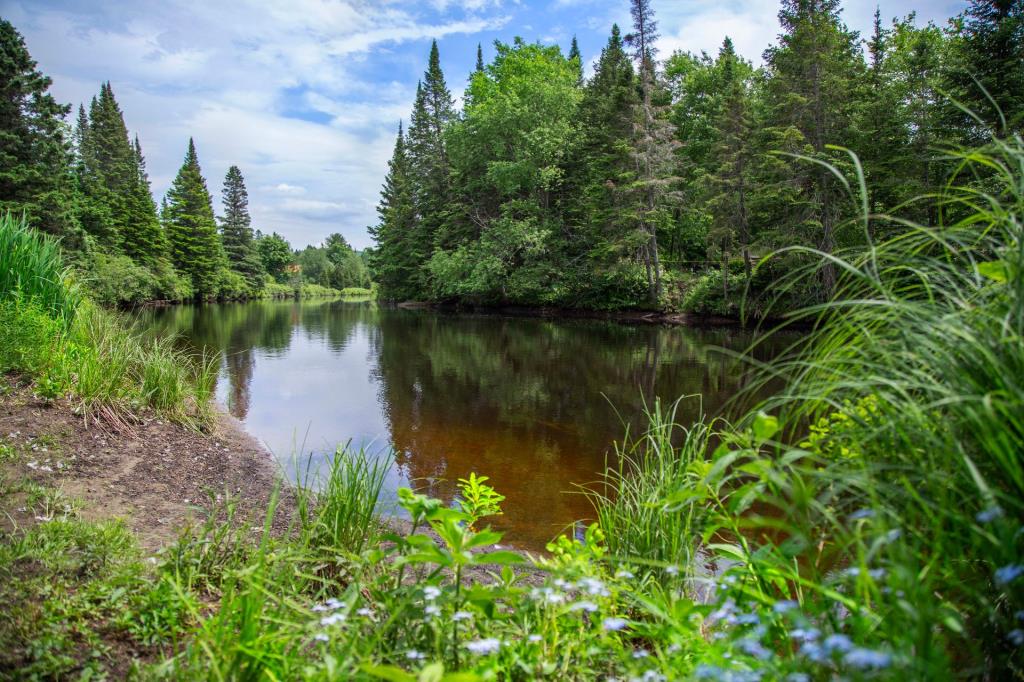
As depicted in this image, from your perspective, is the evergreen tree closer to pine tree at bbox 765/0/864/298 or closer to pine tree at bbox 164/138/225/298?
pine tree at bbox 164/138/225/298

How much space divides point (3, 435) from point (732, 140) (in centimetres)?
2199

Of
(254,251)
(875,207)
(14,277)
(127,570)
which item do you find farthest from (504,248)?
(254,251)

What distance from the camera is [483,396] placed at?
9789mm

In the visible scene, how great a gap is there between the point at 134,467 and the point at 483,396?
20.3 ft

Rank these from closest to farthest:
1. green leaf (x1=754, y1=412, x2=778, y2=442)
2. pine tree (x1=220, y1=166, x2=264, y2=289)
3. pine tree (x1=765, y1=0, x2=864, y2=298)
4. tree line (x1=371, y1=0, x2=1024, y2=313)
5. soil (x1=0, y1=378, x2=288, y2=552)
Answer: green leaf (x1=754, y1=412, x2=778, y2=442) → soil (x1=0, y1=378, x2=288, y2=552) → tree line (x1=371, y1=0, x2=1024, y2=313) → pine tree (x1=765, y1=0, x2=864, y2=298) → pine tree (x1=220, y1=166, x2=264, y2=289)

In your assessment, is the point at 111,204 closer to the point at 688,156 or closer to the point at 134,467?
the point at 688,156

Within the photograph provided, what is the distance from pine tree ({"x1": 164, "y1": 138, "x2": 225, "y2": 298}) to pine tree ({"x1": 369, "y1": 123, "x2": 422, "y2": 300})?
12.4 m

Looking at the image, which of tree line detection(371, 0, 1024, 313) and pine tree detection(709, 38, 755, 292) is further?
pine tree detection(709, 38, 755, 292)

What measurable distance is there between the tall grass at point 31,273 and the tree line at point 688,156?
1082 cm

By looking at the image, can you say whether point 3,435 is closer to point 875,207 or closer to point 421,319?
point 875,207

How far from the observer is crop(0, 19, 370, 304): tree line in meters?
19.7

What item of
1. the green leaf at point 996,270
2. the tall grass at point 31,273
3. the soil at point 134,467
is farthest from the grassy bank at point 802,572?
the tall grass at point 31,273

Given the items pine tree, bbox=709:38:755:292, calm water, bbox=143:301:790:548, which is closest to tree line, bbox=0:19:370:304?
calm water, bbox=143:301:790:548

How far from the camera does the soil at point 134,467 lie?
3115mm
